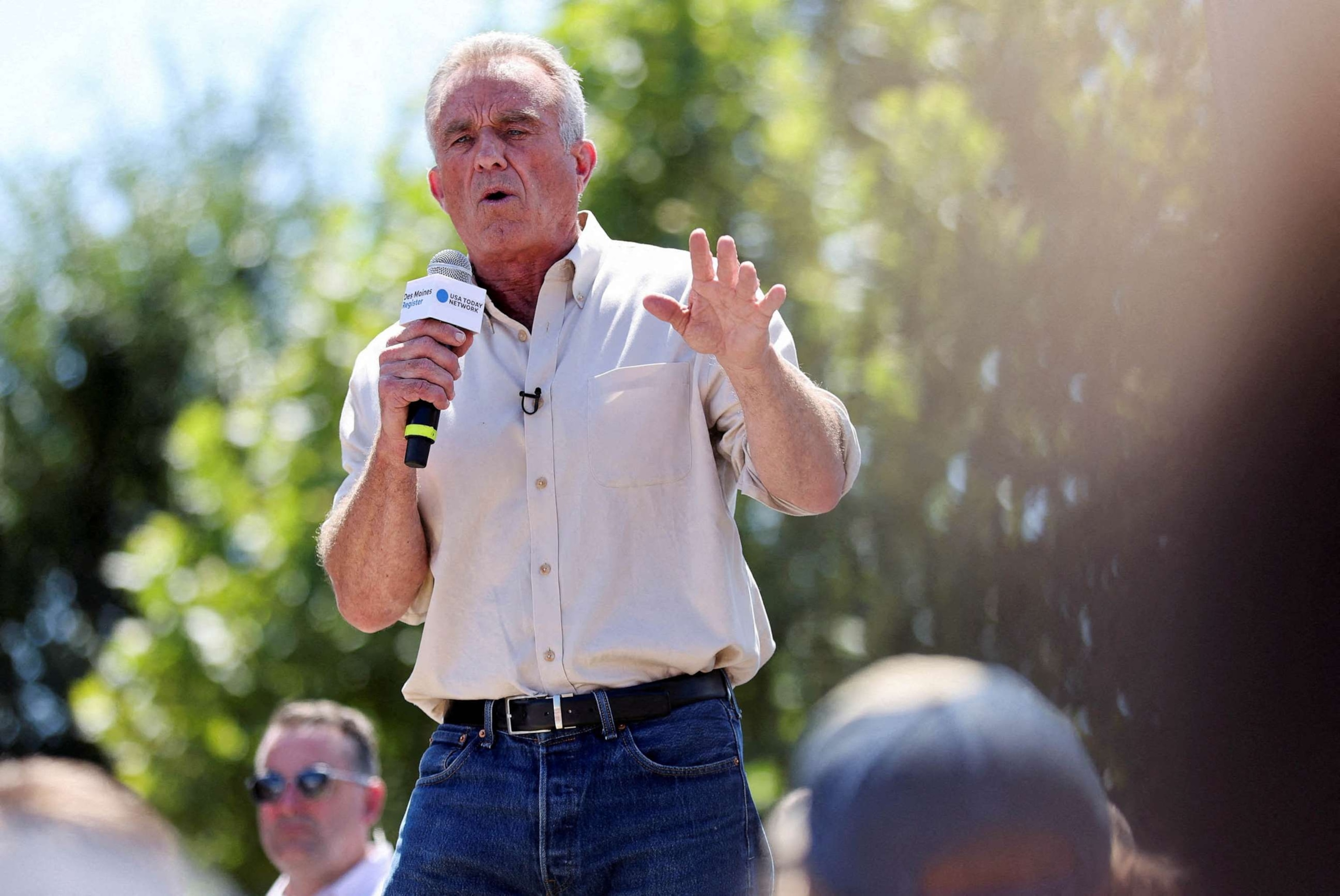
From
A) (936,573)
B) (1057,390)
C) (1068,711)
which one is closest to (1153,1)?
(1057,390)

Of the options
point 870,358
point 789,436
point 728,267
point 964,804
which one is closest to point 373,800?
point 870,358

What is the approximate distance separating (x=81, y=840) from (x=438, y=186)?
60.5 inches

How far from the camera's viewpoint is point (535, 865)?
230cm

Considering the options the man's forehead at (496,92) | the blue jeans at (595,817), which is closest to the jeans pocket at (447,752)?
the blue jeans at (595,817)

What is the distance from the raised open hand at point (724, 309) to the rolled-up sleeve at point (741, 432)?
0.44 ft

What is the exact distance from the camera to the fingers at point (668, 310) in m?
2.30

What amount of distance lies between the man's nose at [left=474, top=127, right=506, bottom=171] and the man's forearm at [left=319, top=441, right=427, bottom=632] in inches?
21.0

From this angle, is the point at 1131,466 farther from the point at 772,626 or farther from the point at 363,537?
the point at 772,626

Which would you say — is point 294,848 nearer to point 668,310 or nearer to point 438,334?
point 438,334

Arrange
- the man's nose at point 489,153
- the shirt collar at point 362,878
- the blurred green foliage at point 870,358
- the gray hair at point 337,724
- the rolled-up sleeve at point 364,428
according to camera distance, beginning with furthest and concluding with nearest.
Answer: the gray hair at point 337,724, the shirt collar at point 362,878, the blurred green foliage at point 870,358, the rolled-up sleeve at point 364,428, the man's nose at point 489,153

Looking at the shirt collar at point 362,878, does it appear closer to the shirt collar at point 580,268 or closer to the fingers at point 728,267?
the shirt collar at point 580,268

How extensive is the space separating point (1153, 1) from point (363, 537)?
2.03 meters

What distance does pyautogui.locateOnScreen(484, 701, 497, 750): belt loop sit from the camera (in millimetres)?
2404

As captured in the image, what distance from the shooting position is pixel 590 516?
2.44 metres
